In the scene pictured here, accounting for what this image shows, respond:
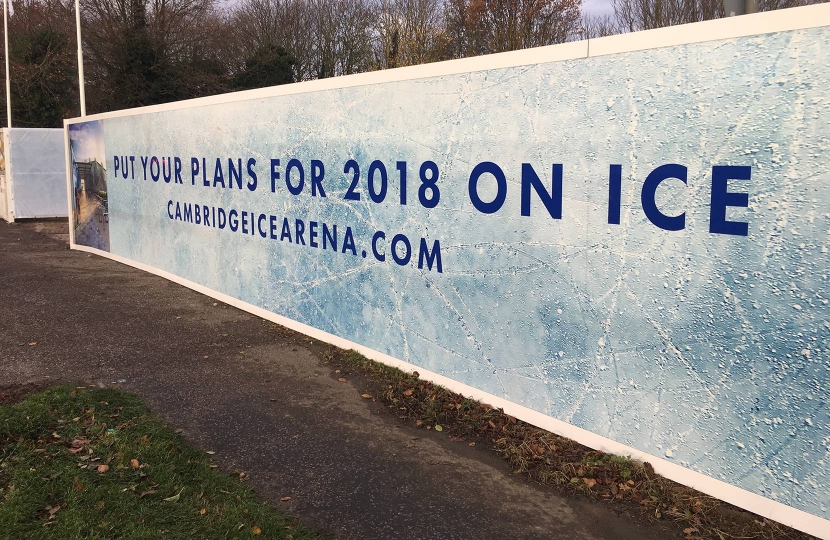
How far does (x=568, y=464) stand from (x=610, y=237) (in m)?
1.50

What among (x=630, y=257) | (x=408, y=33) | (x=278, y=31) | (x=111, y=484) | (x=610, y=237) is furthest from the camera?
(x=278, y=31)

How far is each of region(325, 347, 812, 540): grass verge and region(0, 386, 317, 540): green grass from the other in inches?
64.7

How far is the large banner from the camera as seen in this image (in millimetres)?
3754

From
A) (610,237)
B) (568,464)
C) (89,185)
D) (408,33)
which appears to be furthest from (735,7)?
(408,33)

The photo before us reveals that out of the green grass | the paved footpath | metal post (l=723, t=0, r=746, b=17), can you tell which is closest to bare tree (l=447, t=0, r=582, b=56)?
the paved footpath

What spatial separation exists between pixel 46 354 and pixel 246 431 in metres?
2.93

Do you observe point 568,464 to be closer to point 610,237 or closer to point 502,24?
point 610,237

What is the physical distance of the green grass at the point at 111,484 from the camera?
145 inches

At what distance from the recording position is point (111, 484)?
13.6 ft

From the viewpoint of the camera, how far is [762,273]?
3857 millimetres

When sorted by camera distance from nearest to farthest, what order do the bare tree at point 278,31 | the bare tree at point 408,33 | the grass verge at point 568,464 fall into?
the grass verge at point 568,464
the bare tree at point 408,33
the bare tree at point 278,31

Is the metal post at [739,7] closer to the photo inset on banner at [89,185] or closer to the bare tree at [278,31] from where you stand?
the photo inset on banner at [89,185]

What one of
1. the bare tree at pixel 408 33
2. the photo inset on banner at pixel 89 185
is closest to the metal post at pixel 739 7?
the photo inset on banner at pixel 89 185

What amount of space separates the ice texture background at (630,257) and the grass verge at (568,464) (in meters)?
0.17
